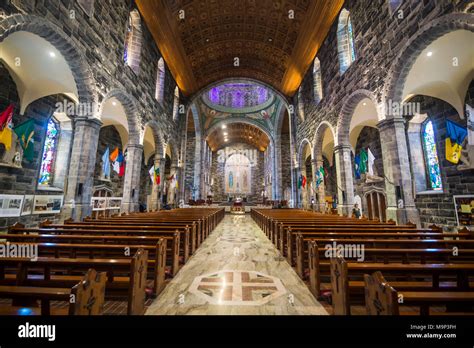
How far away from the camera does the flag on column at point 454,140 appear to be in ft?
20.3

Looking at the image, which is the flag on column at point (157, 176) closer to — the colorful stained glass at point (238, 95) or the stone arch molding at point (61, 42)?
the stone arch molding at point (61, 42)

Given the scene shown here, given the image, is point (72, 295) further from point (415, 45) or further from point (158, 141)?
point (158, 141)

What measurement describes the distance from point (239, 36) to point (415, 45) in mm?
9772

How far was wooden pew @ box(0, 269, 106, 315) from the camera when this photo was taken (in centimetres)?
125

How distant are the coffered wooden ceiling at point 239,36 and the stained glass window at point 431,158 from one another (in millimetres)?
6215

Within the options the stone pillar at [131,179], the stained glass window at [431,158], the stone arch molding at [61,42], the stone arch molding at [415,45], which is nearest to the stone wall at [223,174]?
the stone pillar at [131,179]

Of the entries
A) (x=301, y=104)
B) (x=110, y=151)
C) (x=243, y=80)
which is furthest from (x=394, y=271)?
(x=243, y=80)

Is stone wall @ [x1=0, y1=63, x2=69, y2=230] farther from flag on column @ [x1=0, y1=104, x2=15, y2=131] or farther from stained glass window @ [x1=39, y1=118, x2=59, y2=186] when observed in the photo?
flag on column @ [x1=0, y1=104, x2=15, y2=131]

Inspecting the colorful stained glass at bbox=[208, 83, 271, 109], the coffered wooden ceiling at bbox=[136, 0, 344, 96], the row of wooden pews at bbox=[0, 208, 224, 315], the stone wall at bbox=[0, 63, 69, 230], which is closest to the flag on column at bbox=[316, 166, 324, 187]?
the coffered wooden ceiling at bbox=[136, 0, 344, 96]

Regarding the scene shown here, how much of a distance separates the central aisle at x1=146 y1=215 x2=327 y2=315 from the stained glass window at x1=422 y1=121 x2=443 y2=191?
731cm

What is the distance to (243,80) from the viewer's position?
15.8 metres

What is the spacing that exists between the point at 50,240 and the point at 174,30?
11069 millimetres
